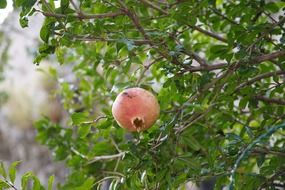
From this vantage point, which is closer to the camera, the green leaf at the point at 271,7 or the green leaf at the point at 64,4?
the green leaf at the point at 64,4

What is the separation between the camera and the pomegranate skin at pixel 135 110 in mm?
1044

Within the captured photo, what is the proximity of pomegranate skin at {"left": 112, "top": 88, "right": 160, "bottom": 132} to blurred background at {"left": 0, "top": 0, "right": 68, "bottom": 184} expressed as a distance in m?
3.81

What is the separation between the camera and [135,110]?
104cm

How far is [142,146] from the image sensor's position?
113cm

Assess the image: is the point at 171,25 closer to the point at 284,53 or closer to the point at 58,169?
the point at 284,53

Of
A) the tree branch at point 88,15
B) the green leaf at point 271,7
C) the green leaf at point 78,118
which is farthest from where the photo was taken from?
the green leaf at point 271,7

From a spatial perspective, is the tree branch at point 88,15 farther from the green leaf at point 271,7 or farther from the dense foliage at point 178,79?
the green leaf at point 271,7

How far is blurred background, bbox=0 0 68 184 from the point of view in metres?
5.10

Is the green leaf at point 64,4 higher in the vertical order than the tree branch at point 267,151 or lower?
higher

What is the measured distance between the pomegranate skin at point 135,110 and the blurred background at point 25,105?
12.5 ft

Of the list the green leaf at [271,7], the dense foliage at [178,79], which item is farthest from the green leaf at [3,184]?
the green leaf at [271,7]


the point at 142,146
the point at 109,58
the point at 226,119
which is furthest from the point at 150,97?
the point at 226,119

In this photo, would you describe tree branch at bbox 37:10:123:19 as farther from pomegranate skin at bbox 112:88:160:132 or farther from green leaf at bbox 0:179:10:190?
green leaf at bbox 0:179:10:190

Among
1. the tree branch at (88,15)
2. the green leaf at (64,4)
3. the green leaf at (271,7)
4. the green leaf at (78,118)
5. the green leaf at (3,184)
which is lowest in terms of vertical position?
the green leaf at (3,184)
